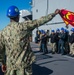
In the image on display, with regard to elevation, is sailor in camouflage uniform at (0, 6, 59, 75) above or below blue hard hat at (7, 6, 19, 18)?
below

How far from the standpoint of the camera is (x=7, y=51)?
4148 mm

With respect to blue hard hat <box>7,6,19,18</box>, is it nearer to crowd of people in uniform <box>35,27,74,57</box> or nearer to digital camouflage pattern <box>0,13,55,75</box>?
digital camouflage pattern <box>0,13,55,75</box>

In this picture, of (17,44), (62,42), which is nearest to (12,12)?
(17,44)

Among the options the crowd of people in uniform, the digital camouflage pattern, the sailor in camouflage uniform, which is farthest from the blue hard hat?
the crowd of people in uniform

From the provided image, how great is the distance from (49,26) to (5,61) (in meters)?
26.4

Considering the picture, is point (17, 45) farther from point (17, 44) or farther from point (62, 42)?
point (62, 42)

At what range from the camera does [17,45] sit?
4.04 metres

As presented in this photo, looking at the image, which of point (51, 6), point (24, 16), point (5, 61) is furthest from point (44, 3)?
point (5, 61)

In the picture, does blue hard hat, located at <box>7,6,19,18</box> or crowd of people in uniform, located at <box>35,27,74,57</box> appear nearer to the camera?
blue hard hat, located at <box>7,6,19,18</box>

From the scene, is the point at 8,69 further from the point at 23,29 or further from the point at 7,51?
the point at 23,29

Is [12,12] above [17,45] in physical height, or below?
above

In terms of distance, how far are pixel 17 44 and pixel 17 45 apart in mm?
17

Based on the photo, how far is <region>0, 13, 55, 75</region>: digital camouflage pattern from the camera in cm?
404

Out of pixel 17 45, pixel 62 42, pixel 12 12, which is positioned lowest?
pixel 62 42
